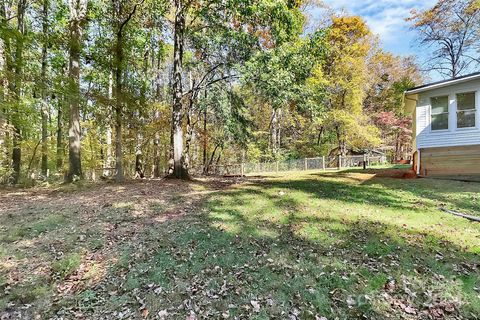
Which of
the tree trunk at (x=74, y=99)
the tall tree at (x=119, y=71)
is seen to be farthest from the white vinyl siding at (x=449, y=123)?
the tree trunk at (x=74, y=99)

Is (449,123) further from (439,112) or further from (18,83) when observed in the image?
(18,83)

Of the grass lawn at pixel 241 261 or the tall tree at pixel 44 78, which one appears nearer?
the grass lawn at pixel 241 261

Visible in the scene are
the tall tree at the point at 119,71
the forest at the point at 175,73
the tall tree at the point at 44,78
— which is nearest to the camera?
the tall tree at the point at 44,78

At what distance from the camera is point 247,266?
13.8 ft

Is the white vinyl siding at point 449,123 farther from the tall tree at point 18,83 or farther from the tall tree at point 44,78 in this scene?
the tall tree at point 18,83

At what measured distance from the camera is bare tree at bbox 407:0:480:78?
18322mm

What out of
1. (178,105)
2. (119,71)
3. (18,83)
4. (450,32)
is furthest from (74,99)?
(450,32)

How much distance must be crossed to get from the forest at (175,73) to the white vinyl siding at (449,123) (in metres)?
4.26

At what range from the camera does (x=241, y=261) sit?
435 centimetres

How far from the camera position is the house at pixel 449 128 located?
10.4 m

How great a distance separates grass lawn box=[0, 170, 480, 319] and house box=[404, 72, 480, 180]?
4.27 meters

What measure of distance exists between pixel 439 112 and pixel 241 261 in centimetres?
1125

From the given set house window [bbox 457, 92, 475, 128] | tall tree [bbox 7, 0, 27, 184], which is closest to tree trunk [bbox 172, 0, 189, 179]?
tall tree [bbox 7, 0, 27, 184]

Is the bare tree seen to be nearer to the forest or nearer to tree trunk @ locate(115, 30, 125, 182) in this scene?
the forest
